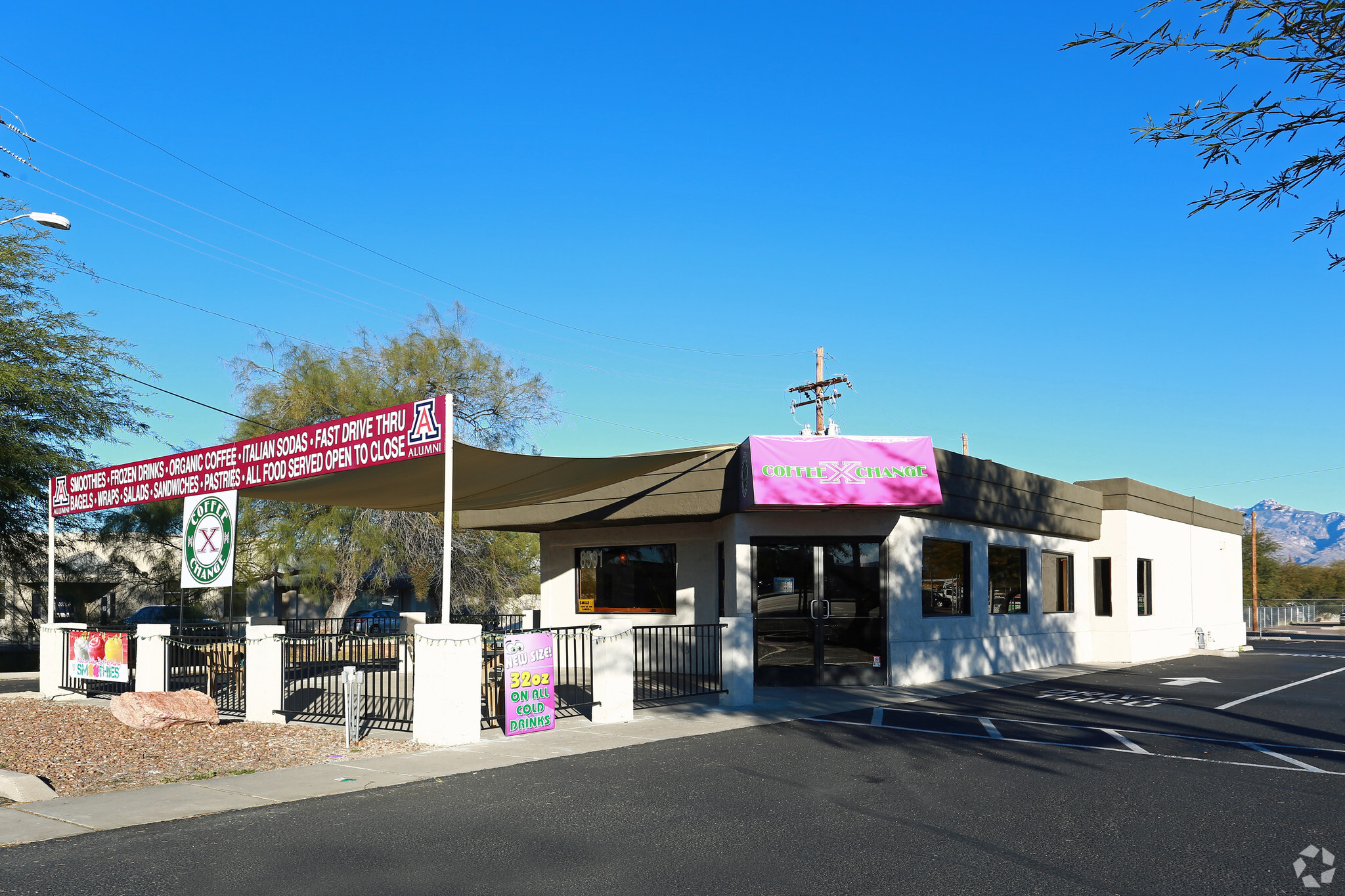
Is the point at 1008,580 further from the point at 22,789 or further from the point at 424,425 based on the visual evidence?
the point at 22,789

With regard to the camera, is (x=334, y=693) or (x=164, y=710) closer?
(x=164, y=710)

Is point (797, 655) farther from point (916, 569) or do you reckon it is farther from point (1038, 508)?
point (1038, 508)

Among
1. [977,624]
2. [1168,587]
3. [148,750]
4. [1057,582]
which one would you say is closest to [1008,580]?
[977,624]

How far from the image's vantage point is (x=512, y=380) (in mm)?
33594

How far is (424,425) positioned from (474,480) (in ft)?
8.55

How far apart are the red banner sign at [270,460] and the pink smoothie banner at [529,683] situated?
2458mm

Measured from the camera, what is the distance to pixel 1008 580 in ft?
64.0

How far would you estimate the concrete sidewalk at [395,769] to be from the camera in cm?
735

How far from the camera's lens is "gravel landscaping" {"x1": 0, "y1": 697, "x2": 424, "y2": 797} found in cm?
908

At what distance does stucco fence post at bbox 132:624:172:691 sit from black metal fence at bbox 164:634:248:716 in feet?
0.36

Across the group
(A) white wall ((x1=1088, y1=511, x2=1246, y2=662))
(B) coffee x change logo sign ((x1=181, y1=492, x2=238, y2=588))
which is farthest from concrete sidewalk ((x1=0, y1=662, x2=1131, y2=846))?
(A) white wall ((x1=1088, y1=511, x2=1246, y2=662))

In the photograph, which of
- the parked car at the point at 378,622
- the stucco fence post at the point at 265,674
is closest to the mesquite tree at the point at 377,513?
the parked car at the point at 378,622

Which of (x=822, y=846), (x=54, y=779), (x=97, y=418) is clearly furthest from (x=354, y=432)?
(x=97, y=418)

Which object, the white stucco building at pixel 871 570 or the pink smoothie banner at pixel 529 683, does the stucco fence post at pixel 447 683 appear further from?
the white stucco building at pixel 871 570
